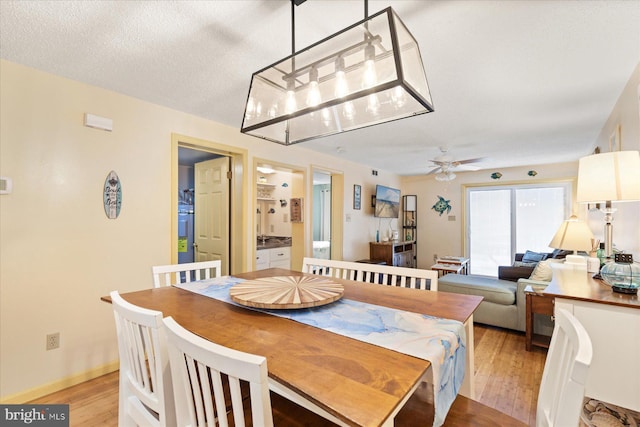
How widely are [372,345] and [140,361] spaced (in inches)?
34.5

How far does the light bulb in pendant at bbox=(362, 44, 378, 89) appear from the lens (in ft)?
3.75

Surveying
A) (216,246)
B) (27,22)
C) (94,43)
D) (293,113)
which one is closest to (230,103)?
(94,43)

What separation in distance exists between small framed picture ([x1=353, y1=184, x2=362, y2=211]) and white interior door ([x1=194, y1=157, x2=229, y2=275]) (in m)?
2.52

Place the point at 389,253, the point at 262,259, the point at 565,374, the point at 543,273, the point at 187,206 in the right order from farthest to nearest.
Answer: the point at 389,253, the point at 187,206, the point at 262,259, the point at 543,273, the point at 565,374

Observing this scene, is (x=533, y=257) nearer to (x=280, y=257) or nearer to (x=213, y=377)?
(x=280, y=257)

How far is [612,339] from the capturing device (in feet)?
5.12

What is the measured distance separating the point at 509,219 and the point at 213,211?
5.66 metres

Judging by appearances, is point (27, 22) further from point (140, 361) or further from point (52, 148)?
point (140, 361)

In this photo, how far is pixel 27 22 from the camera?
60.8 inches

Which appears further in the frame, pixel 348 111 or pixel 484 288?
pixel 484 288

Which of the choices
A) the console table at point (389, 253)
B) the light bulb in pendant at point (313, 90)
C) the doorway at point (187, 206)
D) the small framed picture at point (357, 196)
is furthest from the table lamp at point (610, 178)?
the doorway at point (187, 206)

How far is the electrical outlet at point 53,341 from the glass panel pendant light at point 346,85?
2.10m

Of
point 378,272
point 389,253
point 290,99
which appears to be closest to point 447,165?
point 389,253

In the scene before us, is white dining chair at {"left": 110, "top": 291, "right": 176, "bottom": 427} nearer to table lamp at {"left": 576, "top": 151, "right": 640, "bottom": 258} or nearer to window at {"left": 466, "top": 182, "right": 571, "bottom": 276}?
table lamp at {"left": 576, "top": 151, "right": 640, "bottom": 258}
